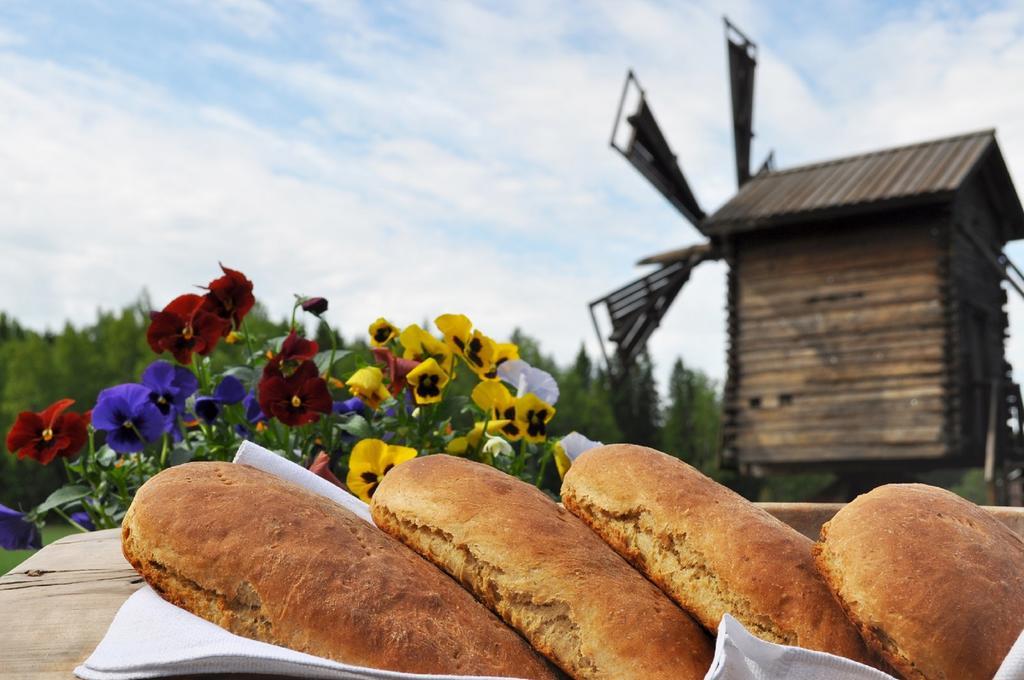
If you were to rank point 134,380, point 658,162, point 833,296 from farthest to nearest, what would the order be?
point 134,380 < point 658,162 < point 833,296

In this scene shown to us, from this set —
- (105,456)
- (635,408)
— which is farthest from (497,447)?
(635,408)

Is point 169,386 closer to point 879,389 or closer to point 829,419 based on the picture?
point 829,419

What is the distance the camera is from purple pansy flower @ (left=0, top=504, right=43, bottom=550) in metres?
3.22

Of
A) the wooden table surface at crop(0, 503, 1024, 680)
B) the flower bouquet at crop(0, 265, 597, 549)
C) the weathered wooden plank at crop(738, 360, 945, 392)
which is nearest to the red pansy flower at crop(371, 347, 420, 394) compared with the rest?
the flower bouquet at crop(0, 265, 597, 549)

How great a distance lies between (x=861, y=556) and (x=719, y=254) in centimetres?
1442

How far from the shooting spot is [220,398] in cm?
306

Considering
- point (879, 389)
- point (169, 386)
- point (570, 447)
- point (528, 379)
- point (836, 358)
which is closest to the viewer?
point (570, 447)

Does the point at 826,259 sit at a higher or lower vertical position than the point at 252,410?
higher

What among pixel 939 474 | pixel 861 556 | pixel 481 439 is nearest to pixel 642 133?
pixel 481 439

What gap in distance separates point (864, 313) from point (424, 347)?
463 inches

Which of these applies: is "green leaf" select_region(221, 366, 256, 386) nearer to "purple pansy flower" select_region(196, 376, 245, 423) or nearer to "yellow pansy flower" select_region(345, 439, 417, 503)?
"purple pansy flower" select_region(196, 376, 245, 423)

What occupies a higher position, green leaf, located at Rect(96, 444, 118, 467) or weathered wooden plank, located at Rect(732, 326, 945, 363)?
weathered wooden plank, located at Rect(732, 326, 945, 363)

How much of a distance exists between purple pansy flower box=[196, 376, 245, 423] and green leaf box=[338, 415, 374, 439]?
35 cm

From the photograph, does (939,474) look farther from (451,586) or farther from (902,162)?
(451,586)
